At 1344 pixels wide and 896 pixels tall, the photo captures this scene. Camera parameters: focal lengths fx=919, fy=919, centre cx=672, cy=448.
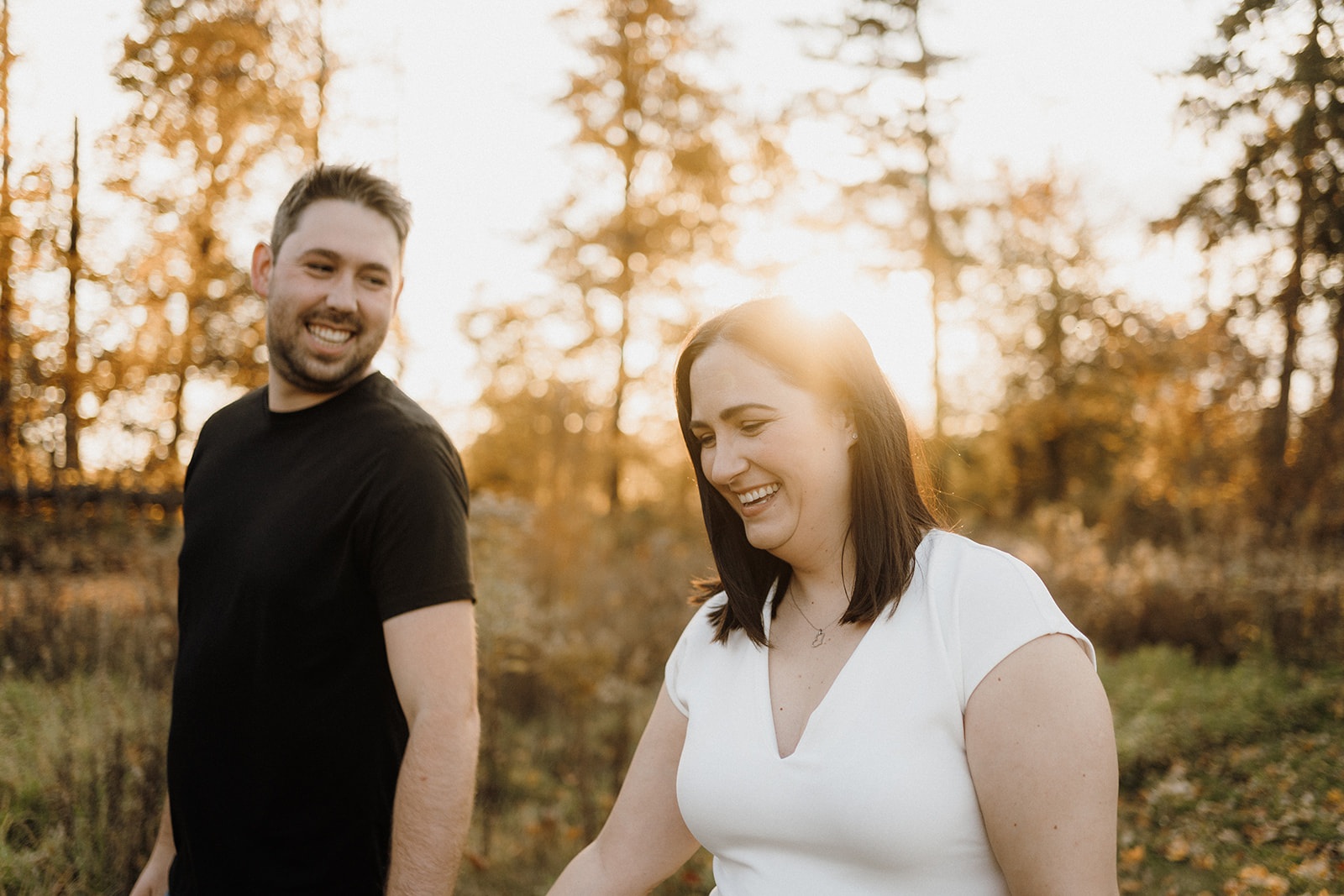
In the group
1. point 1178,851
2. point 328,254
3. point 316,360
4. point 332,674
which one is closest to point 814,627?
point 332,674

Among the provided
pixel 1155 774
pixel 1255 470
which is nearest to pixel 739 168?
pixel 1255 470

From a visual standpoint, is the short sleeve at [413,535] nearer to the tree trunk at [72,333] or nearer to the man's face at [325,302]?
the man's face at [325,302]

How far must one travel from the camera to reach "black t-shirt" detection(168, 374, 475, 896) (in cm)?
191

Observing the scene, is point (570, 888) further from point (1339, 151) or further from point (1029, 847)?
point (1339, 151)

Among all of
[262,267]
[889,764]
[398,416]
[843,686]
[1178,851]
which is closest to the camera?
[889,764]

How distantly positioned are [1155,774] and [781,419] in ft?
15.3

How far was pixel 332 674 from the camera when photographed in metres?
1.94

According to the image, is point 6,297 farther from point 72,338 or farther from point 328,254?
point 328,254

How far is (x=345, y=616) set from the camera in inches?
75.8

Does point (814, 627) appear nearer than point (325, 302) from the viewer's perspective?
Yes

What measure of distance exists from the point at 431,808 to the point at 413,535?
55cm

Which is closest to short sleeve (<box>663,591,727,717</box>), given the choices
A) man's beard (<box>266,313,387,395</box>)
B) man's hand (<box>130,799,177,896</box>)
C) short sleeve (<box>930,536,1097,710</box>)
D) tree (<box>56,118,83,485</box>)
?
short sleeve (<box>930,536,1097,710</box>)

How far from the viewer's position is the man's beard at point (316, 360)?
212 cm

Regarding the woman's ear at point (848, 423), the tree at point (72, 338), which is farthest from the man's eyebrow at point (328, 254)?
the tree at point (72, 338)
